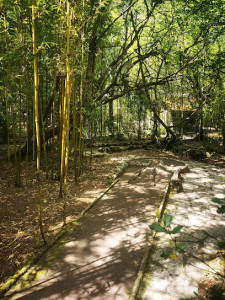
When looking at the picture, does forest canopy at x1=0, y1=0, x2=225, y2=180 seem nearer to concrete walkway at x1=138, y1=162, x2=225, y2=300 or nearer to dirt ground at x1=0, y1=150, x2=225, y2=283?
dirt ground at x1=0, y1=150, x2=225, y2=283

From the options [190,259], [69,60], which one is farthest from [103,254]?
[69,60]

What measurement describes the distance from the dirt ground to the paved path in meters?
0.35

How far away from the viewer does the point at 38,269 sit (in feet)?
7.48

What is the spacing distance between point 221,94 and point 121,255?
7.88 meters

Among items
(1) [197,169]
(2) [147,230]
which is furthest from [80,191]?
(1) [197,169]

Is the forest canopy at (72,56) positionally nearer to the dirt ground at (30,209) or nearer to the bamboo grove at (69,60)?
the bamboo grove at (69,60)

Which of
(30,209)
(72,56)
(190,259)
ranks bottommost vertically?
(190,259)

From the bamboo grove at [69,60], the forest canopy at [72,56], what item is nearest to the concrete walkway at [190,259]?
the bamboo grove at [69,60]

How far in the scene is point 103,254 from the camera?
255 cm

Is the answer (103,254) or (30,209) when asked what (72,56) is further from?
(103,254)

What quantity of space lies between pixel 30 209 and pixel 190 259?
8.76 feet

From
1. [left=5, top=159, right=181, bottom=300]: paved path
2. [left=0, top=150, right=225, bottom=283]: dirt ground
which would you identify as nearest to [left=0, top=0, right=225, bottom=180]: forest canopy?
[left=0, top=150, right=225, bottom=283]: dirt ground

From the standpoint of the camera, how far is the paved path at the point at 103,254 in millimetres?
2014

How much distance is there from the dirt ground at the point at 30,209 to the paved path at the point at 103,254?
35 centimetres
